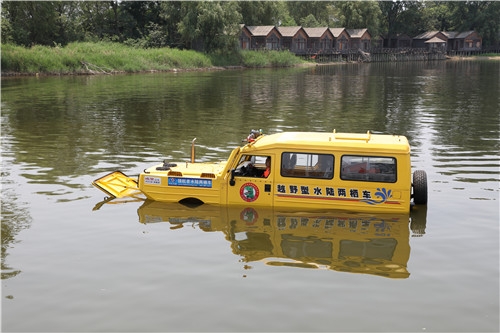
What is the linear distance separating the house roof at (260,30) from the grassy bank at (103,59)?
1419 cm

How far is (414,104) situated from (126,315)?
34.2m

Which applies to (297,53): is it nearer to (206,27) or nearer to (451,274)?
(206,27)

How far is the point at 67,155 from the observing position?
23.0 m

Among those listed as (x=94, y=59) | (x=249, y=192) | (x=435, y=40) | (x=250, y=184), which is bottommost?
(x=249, y=192)

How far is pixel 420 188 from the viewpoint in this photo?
15227 millimetres

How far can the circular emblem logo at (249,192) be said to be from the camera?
15352 mm

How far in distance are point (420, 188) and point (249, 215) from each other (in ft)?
15.3

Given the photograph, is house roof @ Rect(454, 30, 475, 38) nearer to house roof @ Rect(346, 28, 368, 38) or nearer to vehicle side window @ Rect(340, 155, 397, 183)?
house roof @ Rect(346, 28, 368, 38)

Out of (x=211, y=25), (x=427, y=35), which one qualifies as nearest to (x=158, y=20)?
(x=211, y=25)

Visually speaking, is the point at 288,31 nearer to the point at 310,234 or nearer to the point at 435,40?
the point at 435,40

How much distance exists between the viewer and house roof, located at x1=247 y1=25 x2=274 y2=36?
340 ft

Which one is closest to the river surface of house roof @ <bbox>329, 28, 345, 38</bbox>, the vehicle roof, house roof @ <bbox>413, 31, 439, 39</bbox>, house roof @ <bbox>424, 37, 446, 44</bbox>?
the vehicle roof

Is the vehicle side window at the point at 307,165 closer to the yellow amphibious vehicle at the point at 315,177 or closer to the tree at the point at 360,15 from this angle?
the yellow amphibious vehicle at the point at 315,177

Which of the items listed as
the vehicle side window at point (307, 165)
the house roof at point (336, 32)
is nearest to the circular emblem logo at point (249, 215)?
the vehicle side window at point (307, 165)
